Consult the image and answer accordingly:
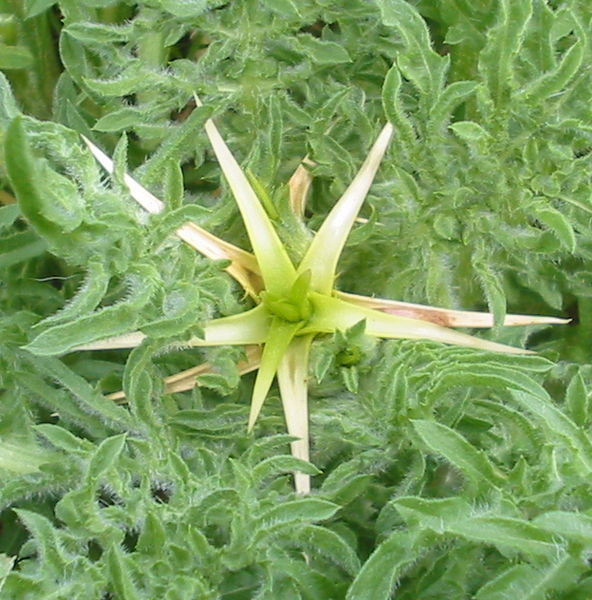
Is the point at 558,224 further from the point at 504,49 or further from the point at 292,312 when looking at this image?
the point at 292,312

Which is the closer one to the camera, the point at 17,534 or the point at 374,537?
the point at 374,537

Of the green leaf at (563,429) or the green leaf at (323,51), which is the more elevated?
the green leaf at (323,51)

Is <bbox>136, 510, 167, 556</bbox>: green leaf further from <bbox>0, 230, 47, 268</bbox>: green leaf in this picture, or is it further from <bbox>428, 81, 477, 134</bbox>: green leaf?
<bbox>428, 81, 477, 134</bbox>: green leaf

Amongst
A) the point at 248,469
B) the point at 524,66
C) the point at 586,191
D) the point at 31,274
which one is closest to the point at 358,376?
the point at 248,469

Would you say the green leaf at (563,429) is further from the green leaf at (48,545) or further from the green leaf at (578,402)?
the green leaf at (48,545)

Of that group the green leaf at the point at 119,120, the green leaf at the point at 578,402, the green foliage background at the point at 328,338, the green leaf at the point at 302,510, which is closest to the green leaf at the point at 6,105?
the green foliage background at the point at 328,338

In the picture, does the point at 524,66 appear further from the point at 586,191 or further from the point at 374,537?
the point at 374,537

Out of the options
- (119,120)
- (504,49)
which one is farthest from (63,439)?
(504,49)

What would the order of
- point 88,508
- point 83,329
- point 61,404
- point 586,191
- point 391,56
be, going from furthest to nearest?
1. point 391,56
2. point 61,404
3. point 586,191
4. point 88,508
5. point 83,329
